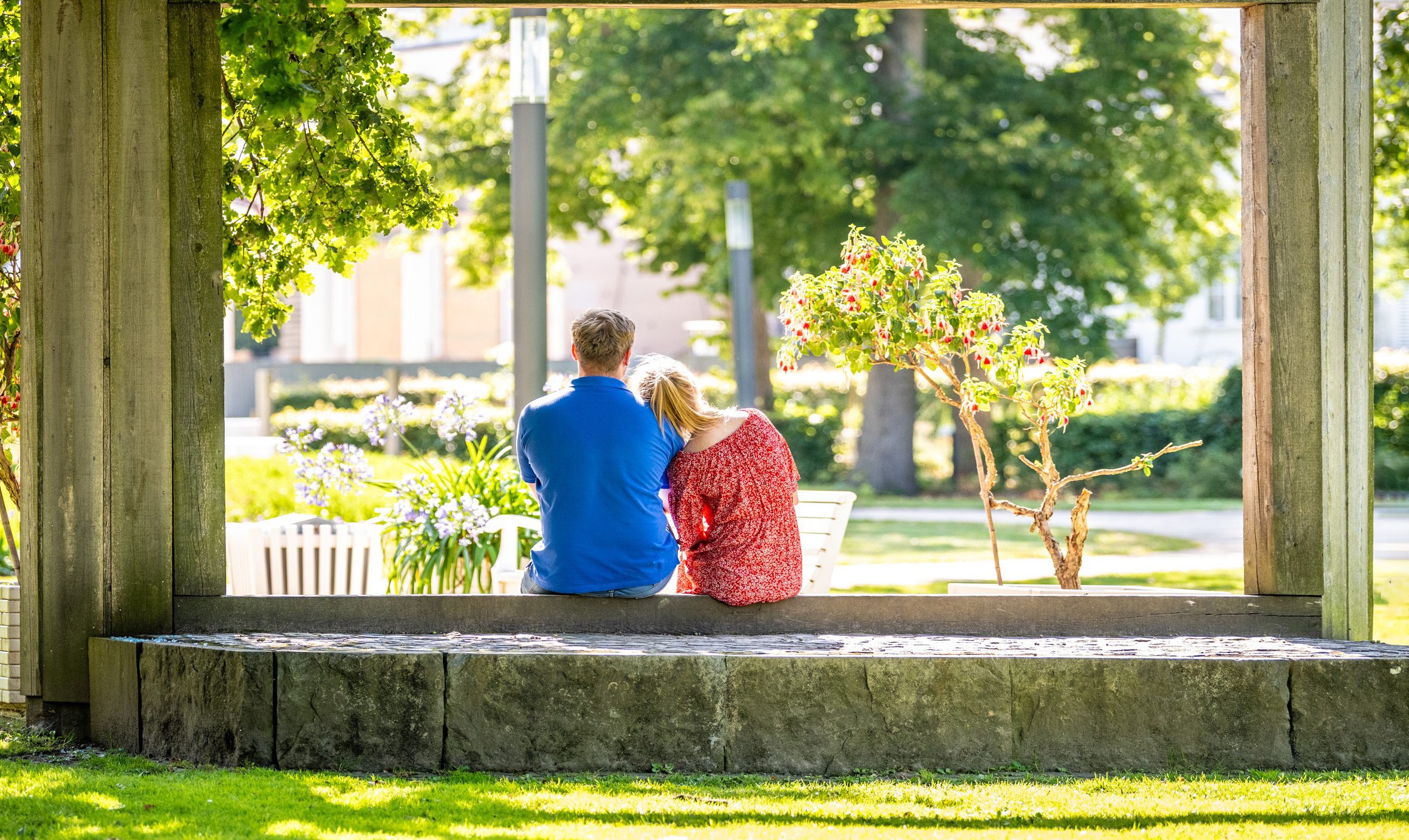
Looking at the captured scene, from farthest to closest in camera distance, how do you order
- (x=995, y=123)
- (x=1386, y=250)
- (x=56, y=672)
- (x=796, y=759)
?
1. (x=1386, y=250)
2. (x=995, y=123)
3. (x=56, y=672)
4. (x=796, y=759)

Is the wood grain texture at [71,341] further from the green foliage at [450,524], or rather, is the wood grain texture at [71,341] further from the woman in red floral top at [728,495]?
the green foliage at [450,524]

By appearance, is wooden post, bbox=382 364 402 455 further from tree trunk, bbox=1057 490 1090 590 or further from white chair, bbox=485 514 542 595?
tree trunk, bbox=1057 490 1090 590

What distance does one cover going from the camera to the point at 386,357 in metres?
33.4

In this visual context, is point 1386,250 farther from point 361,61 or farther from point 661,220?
point 361,61

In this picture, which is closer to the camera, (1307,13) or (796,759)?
(796,759)

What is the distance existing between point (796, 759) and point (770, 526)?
1.08 m

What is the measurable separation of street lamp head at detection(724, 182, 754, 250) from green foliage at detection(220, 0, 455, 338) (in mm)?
7862

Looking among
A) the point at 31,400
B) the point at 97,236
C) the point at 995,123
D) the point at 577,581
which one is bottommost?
the point at 577,581

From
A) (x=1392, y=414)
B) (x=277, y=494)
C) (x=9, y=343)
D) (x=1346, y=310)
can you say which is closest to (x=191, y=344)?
(x=9, y=343)

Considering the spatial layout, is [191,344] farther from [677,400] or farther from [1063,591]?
[1063,591]

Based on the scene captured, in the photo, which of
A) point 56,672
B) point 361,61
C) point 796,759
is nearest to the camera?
point 796,759

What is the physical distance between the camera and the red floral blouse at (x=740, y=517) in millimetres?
5430

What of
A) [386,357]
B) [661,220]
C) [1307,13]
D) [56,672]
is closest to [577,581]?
[56,672]

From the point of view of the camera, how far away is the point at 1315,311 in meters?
5.43
